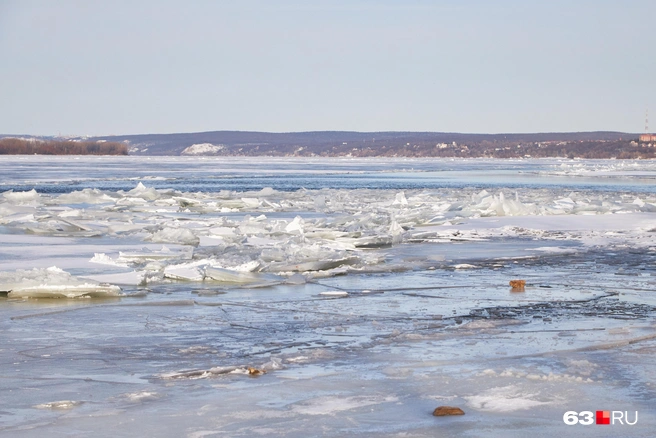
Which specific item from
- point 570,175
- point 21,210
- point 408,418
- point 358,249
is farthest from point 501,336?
point 570,175

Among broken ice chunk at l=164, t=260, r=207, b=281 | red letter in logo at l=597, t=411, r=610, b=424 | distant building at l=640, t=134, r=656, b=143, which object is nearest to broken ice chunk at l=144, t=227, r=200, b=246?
broken ice chunk at l=164, t=260, r=207, b=281

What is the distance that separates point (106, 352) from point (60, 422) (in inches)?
54.8

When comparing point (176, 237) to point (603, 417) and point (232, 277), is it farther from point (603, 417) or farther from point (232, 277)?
point (603, 417)

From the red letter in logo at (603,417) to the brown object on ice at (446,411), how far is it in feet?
1.96

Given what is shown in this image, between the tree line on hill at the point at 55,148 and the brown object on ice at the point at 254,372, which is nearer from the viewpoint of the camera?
the brown object on ice at the point at 254,372

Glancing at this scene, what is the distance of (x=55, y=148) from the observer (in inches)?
3639

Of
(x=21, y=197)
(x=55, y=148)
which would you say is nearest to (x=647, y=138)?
(x=55, y=148)

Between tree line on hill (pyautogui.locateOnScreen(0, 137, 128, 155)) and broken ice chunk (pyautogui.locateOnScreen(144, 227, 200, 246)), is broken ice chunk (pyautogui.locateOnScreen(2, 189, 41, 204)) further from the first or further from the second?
tree line on hill (pyautogui.locateOnScreen(0, 137, 128, 155))

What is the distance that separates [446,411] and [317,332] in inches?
78.0

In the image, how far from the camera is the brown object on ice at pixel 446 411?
3.81 meters

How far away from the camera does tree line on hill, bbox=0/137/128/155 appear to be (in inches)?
3511

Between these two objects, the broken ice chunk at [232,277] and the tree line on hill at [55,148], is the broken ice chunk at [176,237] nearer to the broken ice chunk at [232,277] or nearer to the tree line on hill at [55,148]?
the broken ice chunk at [232,277]

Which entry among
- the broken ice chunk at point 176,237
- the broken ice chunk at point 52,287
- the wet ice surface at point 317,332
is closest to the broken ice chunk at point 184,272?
the wet ice surface at point 317,332

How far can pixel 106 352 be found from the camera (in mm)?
5070
